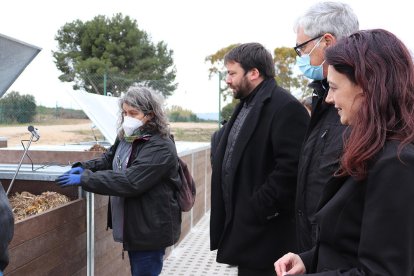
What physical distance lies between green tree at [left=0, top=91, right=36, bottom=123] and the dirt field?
250 millimetres

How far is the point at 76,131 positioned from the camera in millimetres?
12523

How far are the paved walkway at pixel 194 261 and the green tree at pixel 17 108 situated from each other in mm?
6323

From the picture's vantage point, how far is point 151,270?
2.89 meters

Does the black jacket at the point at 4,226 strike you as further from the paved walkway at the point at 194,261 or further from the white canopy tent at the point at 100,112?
the paved walkway at the point at 194,261

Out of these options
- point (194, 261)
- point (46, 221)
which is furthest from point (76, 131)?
point (46, 221)

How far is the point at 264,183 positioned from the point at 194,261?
273cm

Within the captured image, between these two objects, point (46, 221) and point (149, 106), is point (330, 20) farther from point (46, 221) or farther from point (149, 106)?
point (46, 221)

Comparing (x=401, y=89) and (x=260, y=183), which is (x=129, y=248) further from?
(x=401, y=89)

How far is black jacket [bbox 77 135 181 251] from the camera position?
8.66 feet

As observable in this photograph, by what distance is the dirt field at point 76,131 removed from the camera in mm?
10094

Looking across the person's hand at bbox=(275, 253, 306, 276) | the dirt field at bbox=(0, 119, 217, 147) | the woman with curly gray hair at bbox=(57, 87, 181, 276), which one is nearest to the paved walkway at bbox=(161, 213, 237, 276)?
the woman with curly gray hair at bbox=(57, 87, 181, 276)

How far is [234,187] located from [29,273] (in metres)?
1.16

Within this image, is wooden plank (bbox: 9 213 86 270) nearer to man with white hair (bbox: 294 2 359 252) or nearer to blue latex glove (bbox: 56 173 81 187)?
blue latex glove (bbox: 56 173 81 187)

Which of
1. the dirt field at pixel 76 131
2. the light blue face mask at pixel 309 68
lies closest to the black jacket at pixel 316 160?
the light blue face mask at pixel 309 68
